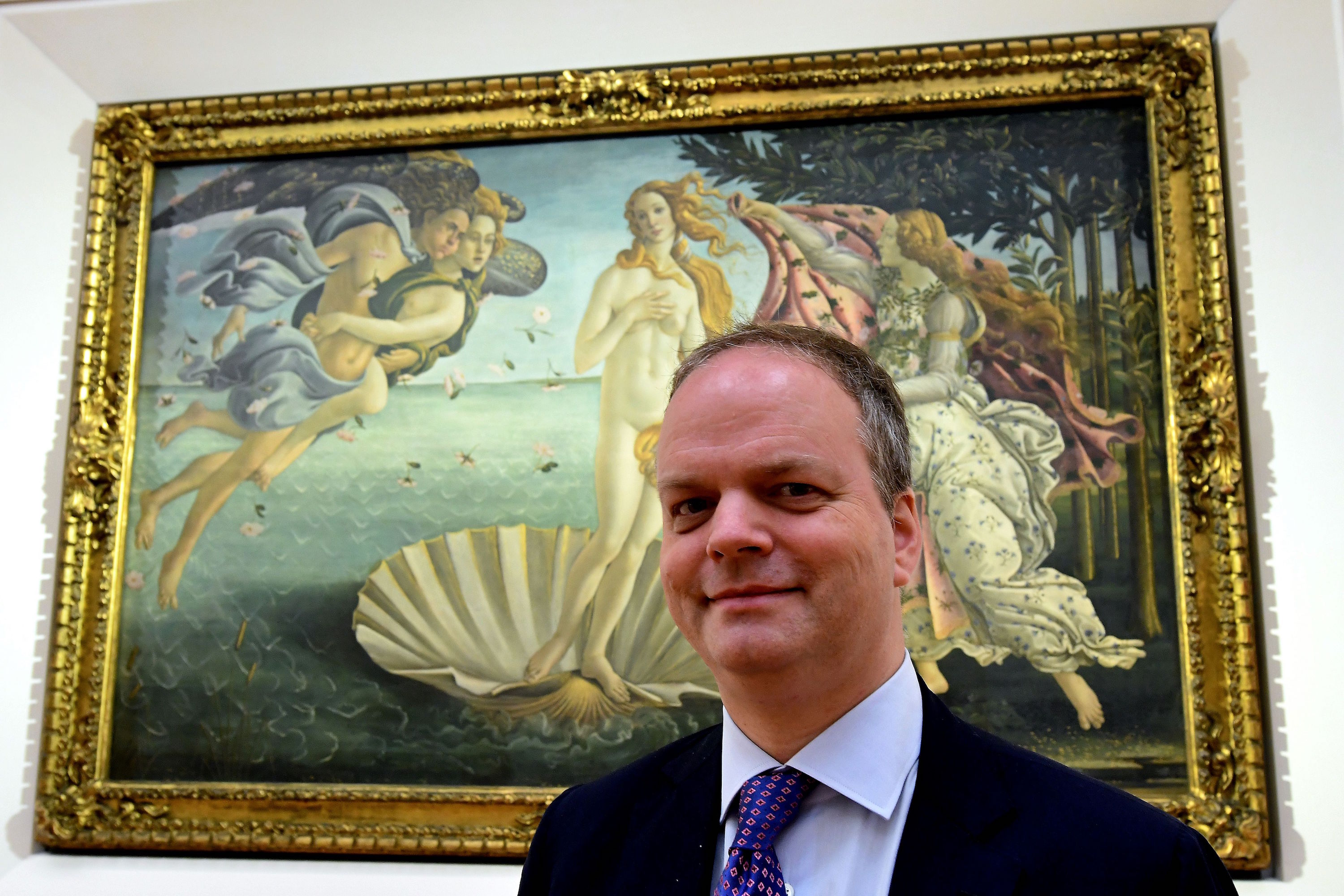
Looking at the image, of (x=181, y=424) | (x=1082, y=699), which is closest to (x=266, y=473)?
(x=181, y=424)

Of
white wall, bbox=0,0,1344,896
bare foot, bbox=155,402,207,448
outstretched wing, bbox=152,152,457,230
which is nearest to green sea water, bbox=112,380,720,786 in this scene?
bare foot, bbox=155,402,207,448

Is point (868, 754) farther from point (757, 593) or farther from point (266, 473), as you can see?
point (266, 473)

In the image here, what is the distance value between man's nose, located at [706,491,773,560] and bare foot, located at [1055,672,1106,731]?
2156mm

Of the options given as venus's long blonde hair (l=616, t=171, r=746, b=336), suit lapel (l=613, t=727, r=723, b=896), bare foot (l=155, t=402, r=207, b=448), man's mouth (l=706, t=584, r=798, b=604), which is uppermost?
venus's long blonde hair (l=616, t=171, r=746, b=336)

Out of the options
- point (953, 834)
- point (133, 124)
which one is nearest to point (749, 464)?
point (953, 834)

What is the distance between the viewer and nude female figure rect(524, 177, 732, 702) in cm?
346

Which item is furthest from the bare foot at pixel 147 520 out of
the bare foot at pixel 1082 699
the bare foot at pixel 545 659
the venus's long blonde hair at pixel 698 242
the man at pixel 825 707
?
the bare foot at pixel 1082 699

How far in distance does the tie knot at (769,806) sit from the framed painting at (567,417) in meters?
1.82

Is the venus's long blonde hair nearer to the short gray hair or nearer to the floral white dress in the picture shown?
the floral white dress

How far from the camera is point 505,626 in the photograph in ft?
11.4

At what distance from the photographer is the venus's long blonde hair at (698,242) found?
3.63m

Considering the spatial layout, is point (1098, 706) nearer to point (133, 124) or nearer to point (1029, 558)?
point (1029, 558)

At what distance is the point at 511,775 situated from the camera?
3.40 metres

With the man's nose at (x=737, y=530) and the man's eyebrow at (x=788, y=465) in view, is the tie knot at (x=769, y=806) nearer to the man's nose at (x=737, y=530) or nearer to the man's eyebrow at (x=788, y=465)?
the man's nose at (x=737, y=530)
